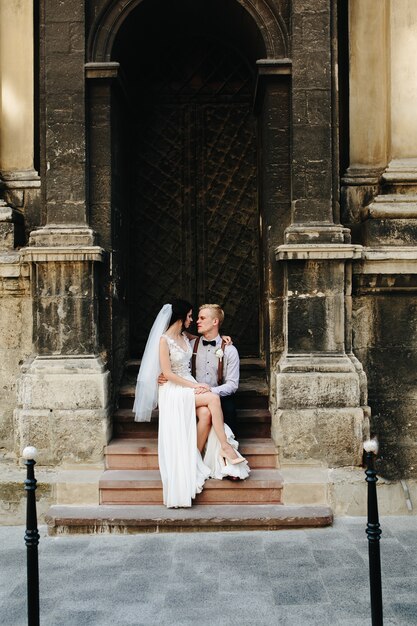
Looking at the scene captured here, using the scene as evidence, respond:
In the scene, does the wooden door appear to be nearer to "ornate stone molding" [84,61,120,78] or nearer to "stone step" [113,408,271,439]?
"stone step" [113,408,271,439]

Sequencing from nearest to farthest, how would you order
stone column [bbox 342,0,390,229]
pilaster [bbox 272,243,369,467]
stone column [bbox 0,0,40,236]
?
pilaster [bbox 272,243,369,467] → stone column [bbox 342,0,390,229] → stone column [bbox 0,0,40,236]

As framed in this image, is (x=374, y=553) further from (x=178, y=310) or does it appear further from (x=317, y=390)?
(x=178, y=310)

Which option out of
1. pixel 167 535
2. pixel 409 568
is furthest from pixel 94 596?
pixel 409 568

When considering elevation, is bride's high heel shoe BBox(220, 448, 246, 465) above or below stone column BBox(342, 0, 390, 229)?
below

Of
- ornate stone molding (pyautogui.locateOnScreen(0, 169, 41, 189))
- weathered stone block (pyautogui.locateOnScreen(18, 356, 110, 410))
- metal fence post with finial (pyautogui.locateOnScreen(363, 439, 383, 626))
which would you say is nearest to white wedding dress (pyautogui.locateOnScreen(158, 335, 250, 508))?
weathered stone block (pyautogui.locateOnScreen(18, 356, 110, 410))

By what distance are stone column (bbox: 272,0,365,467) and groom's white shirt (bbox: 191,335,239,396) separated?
447 mm

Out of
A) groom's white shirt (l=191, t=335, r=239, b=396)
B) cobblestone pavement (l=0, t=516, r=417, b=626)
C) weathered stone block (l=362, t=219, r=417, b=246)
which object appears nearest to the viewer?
cobblestone pavement (l=0, t=516, r=417, b=626)

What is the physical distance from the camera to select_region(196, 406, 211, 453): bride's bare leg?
20.2 feet

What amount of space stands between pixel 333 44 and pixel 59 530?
5.47 meters

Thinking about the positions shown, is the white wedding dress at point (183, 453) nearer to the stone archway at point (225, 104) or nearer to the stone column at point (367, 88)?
the stone archway at point (225, 104)

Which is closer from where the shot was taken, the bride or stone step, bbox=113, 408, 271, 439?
the bride

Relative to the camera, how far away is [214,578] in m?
4.78

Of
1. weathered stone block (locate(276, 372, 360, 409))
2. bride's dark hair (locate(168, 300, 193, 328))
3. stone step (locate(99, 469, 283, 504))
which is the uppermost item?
bride's dark hair (locate(168, 300, 193, 328))

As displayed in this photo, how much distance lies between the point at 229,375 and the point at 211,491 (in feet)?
3.78
